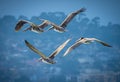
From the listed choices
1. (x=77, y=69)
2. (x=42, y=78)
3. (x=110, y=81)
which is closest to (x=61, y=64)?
(x=77, y=69)

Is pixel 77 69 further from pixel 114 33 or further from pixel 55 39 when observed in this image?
pixel 114 33

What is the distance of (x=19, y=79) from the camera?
45031 millimetres

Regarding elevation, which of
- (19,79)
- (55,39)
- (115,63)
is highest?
(55,39)

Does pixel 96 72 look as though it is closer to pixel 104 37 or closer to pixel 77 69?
pixel 77 69

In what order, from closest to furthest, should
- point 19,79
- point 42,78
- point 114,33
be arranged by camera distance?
point 19,79
point 42,78
point 114,33

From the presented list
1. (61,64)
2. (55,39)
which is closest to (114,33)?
(55,39)

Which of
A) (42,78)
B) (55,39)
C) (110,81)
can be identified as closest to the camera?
(110,81)

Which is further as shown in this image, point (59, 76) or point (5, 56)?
point (5, 56)

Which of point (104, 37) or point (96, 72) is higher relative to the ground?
point (104, 37)

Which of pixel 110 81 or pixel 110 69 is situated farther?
pixel 110 69

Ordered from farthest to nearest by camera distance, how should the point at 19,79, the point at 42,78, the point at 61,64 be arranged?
the point at 61,64
the point at 42,78
the point at 19,79

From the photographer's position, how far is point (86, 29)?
2601 inches

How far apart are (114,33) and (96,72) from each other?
24280 mm

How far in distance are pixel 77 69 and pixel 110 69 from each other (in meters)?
7.60
